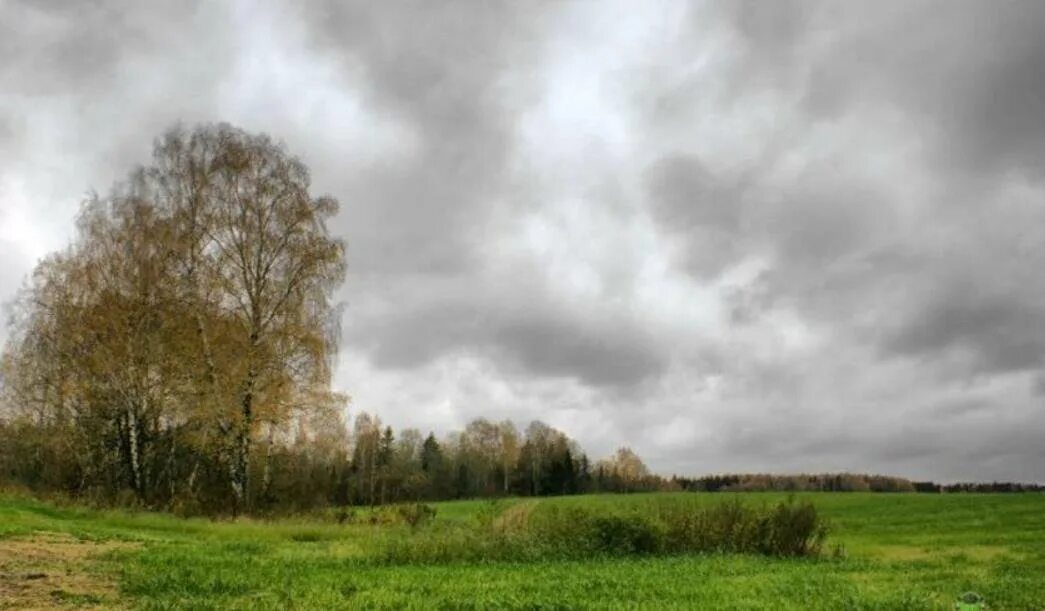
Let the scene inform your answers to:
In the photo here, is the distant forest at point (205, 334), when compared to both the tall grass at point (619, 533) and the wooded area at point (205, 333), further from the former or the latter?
the tall grass at point (619, 533)

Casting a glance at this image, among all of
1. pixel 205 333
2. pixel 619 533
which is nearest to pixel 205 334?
pixel 205 333

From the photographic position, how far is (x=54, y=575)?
1370 centimetres

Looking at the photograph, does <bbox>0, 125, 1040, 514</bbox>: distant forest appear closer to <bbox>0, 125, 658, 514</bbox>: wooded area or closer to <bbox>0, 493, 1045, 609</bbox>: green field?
<bbox>0, 125, 658, 514</bbox>: wooded area

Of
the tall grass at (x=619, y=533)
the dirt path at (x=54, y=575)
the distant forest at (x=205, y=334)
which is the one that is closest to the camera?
the dirt path at (x=54, y=575)

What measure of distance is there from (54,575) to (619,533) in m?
14.1

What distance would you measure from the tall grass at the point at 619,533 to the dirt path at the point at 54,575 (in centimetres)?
643

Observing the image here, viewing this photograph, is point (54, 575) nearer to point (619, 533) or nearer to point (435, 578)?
point (435, 578)

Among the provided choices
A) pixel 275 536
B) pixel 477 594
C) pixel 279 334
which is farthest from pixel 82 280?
pixel 477 594

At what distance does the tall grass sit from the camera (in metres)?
20.2

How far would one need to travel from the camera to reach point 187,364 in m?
37.6

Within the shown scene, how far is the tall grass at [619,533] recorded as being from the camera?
20.2 m

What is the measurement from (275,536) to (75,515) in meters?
9.19

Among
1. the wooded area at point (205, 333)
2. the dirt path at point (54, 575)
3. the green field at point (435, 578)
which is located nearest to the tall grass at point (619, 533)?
the green field at point (435, 578)

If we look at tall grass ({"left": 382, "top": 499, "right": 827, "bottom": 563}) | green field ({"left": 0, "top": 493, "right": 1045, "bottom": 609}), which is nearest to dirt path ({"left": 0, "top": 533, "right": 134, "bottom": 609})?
green field ({"left": 0, "top": 493, "right": 1045, "bottom": 609})
